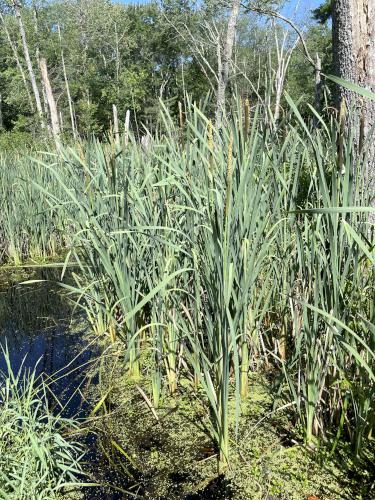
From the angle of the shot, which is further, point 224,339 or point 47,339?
point 47,339

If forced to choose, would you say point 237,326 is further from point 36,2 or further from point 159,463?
point 36,2

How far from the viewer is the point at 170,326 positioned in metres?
1.53

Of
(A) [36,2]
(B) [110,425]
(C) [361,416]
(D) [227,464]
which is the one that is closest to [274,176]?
(C) [361,416]

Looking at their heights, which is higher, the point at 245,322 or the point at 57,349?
the point at 245,322

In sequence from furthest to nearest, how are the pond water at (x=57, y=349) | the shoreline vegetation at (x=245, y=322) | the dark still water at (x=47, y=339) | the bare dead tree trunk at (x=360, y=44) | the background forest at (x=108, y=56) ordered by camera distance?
the background forest at (x=108, y=56)
the bare dead tree trunk at (x=360, y=44)
the dark still water at (x=47, y=339)
the pond water at (x=57, y=349)
the shoreline vegetation at (x=245, y=322)

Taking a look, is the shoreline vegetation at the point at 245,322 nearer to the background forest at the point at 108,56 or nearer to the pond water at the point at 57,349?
the pond water at the point at 57,349

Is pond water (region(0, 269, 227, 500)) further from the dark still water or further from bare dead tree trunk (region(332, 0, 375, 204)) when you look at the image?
bare dead tree trunk (region(332, 0, 375, 204))

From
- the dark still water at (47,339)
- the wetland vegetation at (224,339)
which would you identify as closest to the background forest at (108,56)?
the dark still water at (47,339)

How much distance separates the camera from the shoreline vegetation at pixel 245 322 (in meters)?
1.07

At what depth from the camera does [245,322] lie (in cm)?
127

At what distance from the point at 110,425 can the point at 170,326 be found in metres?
0.41

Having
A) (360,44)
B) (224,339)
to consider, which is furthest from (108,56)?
(224,339)

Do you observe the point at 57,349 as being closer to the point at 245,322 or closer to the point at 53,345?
the point at 53,345

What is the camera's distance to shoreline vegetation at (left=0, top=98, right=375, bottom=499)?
1.07 metres
